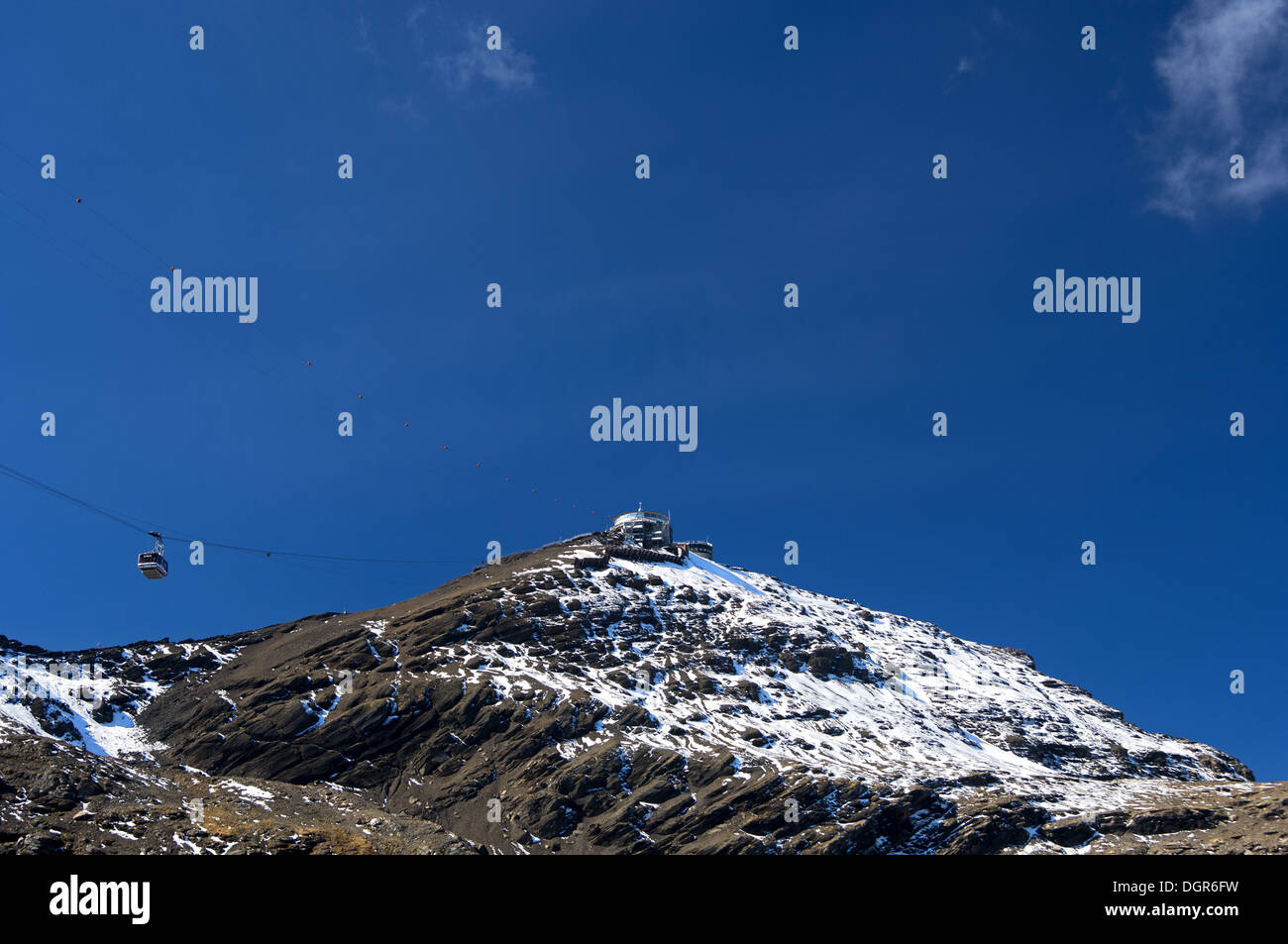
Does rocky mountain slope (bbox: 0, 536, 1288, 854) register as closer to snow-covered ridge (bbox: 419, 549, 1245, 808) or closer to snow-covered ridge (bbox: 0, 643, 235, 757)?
snow-covered ridge (bbox: 0, 643, 235, 757)

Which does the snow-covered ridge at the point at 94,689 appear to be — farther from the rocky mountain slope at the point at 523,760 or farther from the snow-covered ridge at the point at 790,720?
the snow-covered ridge at the point at 790,720

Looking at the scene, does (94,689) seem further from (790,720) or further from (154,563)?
(790,720)

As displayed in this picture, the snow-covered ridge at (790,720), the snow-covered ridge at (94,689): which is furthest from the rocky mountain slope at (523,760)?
the snow-covered ridge at (790,720)

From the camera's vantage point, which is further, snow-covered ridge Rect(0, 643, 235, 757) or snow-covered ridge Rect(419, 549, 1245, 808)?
snow-covered ridge Rect(419, 549, 1245, 808)

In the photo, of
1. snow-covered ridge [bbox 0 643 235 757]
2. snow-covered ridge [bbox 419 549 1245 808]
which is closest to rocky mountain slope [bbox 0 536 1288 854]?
snow-covered ridge [bbox 0 643 235 757]

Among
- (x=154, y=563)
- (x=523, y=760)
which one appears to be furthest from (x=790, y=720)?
(x=154, y=563)
